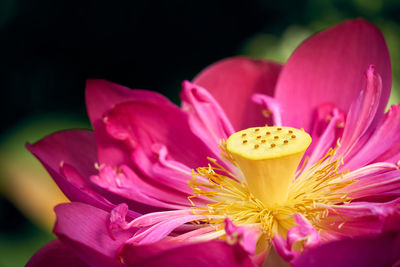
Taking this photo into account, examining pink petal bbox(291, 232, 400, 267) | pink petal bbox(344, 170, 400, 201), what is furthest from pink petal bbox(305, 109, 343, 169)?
pink petal bbox(291, 232, 400, 267)

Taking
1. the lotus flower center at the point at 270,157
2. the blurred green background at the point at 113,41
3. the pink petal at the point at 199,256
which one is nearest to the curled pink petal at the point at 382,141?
the lotus flower center at the point at 270,157

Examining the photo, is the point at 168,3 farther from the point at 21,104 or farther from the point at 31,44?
the point at 21,104

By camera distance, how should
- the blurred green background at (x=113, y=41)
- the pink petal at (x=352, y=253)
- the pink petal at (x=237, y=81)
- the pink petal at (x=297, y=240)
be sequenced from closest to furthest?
the pink petal at (x=352, y=253) → the pink petal at (x=297, y=240) → the pink petal at (x=237, y=81) → the blurred green background at (x=113, y=41)

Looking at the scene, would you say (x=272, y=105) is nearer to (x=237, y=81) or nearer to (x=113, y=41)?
(x=237, y=81)

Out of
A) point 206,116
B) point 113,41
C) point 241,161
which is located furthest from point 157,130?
point 113,41

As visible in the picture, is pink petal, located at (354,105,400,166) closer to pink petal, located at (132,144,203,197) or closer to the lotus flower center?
the lotus flower center

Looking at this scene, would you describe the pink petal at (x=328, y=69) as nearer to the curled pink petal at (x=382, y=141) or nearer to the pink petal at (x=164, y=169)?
the curled pink petal at (x=382, y=141)
